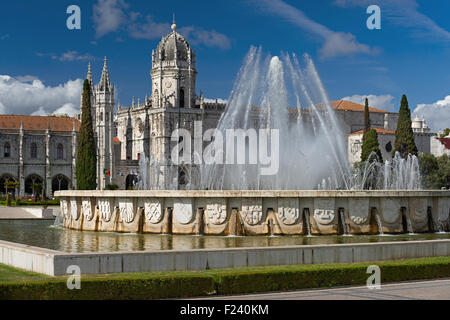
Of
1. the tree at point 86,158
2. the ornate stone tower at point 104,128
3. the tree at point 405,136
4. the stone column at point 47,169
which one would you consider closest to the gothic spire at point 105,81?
the ornate stone tower at point 104,128

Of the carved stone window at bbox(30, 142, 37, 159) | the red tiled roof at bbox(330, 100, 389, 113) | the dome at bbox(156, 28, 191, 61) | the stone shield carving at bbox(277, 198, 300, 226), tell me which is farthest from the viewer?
the red tiled roof at bbox(330, 100, 389, 113)

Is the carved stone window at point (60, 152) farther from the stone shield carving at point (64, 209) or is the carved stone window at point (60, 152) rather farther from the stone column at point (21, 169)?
the stone shield carving at point (64, 209)

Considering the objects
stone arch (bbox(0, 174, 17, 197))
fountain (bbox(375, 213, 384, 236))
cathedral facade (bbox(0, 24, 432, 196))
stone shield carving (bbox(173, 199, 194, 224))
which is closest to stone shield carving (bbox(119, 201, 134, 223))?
stone shield carving (bbox(173, 199, 194, 224))

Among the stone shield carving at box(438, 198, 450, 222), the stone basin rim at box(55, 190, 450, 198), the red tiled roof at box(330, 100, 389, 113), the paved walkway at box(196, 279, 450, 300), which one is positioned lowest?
the paved walkway at box(196, 279, 450, 300)

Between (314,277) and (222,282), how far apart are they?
1591mm

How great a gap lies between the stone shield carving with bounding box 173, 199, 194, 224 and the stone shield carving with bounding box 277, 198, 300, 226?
8.73 ft

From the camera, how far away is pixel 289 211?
1775cm

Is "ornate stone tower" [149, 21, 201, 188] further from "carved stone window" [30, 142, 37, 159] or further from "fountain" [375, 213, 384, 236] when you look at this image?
"fountain" [375, 213, 384, 236]

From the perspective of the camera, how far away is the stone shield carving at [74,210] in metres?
22.4

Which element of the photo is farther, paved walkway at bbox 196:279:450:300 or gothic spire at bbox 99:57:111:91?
gothic spire at bbox 99:57:111:91

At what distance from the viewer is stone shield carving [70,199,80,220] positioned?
22391mm

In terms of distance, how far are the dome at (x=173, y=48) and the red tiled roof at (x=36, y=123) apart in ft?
38.7
